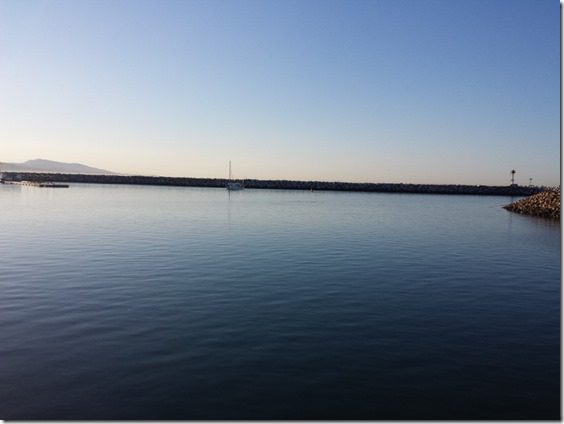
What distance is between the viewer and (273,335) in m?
12.1

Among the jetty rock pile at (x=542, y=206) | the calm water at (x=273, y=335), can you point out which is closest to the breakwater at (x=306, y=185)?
the jetty rock pile at (x=542, y=206)

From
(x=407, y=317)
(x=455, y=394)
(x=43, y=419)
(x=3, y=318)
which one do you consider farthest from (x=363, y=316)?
(x=3, y=318)

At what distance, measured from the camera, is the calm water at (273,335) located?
8469mm

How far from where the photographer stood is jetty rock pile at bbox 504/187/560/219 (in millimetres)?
61900

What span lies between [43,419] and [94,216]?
42.2m

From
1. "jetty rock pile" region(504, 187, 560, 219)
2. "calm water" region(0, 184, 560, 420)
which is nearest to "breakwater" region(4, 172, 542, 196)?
"jetty rock pile" region(504, 187, 560, 219)

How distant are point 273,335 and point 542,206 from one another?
67325mm

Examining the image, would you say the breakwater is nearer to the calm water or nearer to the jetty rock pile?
the jetty rock pile

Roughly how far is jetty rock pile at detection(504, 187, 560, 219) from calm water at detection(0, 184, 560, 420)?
140ft

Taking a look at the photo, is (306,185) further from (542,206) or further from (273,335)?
(273,335)

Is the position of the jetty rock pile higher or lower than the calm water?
higher

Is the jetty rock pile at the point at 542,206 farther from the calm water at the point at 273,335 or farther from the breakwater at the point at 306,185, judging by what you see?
the breakwater at the point at 306,185

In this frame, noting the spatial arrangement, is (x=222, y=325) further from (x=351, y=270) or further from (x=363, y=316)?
(x=351, y=270)

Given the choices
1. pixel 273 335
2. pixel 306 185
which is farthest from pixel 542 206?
pixel 306 185
